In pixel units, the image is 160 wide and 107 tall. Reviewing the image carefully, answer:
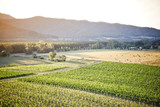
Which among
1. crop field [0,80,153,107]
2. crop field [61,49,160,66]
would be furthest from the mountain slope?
crop field [0,80,153,107]

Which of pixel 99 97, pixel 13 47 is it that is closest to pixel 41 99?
pixel 99 97

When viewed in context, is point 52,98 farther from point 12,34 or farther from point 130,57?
point 12,34

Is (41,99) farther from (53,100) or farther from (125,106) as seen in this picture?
(125,106)

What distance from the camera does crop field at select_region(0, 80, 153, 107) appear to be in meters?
15.0

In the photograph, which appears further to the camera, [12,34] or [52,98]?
[12,34]

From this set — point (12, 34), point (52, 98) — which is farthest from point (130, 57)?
point (12, 34)

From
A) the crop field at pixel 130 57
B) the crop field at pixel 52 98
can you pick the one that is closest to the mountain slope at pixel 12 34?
the crop field at pixel 130 57

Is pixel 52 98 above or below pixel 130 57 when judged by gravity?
below

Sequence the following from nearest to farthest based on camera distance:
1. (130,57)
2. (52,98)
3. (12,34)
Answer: (52,98), (130,57), (12,34)

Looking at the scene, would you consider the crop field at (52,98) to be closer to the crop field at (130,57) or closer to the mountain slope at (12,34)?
the crop field at (130,57)

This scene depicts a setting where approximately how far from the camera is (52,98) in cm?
1628

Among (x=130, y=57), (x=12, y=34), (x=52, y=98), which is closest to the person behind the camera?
(x=52, y=98)

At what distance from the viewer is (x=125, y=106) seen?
1467cm

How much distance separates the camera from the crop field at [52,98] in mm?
15008
